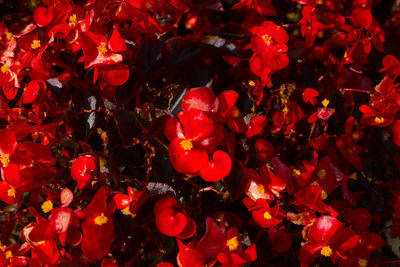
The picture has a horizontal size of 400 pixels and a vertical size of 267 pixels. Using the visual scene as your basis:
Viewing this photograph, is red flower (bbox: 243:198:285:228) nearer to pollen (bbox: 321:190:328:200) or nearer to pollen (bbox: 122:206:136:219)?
pollen (bbox: 321:190:328:200)

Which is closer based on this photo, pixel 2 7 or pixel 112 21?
pixel 112 21

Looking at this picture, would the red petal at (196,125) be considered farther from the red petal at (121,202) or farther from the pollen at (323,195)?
the pollen at (323,195)

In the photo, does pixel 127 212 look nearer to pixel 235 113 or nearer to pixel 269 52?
pixel 235 113

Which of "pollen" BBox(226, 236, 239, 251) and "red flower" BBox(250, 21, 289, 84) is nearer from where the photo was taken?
"pollen" BBox(226, 236, 239, 251)

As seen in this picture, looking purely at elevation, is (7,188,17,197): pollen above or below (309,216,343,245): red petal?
above

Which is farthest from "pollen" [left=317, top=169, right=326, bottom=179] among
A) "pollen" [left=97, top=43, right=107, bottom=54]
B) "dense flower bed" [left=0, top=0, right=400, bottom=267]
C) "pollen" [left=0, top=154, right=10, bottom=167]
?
"pollen" [left=0, top=154, right=10, bottom=167]

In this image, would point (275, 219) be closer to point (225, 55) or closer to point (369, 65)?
point (225, 55)

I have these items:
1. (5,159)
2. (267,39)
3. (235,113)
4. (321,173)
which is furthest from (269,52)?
(5,159)

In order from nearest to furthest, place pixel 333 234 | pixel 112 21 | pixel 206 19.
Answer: pixel 333 234, pixel 112 21, pixel 206 19

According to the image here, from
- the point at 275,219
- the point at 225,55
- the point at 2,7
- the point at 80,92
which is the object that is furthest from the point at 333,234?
the point at 2,7
